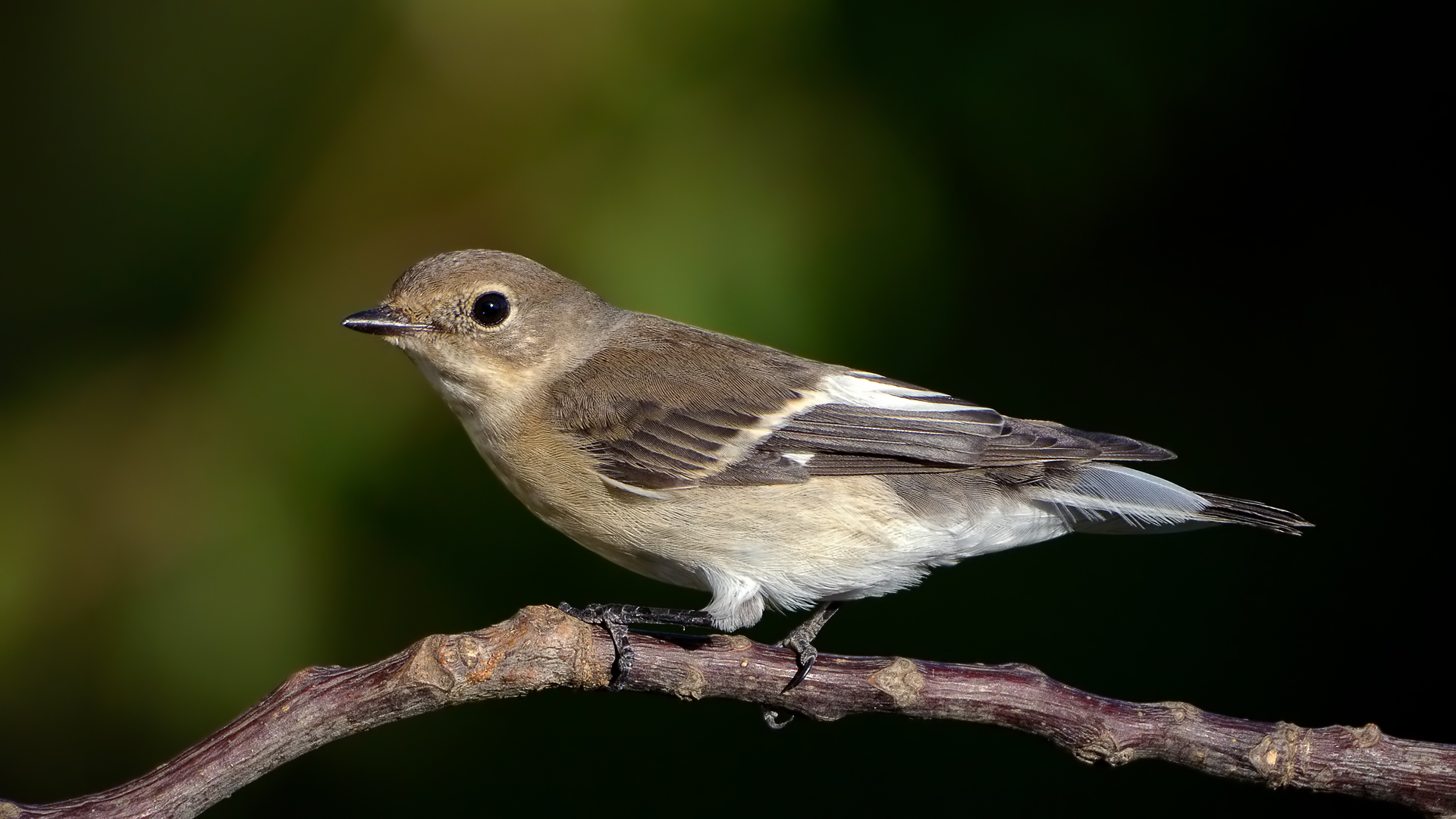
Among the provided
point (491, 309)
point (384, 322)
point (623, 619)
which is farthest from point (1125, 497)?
point (384, 322)

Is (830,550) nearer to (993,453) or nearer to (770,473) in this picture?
(770,473)

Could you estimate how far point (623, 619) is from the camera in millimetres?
2158

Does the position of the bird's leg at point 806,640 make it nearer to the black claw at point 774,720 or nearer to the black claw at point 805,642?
the black claw at point 805,642

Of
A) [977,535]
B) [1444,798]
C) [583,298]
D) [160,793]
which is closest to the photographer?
[160,793]

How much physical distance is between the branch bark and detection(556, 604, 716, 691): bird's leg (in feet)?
0.06

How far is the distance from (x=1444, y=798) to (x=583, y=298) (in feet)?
6.79

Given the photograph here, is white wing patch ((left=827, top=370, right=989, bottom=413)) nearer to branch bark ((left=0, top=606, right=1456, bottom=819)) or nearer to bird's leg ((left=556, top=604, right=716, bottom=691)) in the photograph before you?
bird's leg ((left=556, top=604, right=716, bottom=691))

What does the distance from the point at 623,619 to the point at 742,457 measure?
55 centimetres

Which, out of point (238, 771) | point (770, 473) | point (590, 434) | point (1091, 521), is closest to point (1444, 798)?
point (1091, 521)

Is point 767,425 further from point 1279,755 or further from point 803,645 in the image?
point 1279,755

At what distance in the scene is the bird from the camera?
8.07 ft

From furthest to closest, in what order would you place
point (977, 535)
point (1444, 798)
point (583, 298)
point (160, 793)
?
A: point (583, 298) → point (977, 535) → point (1444, 798) → point (160, 793)

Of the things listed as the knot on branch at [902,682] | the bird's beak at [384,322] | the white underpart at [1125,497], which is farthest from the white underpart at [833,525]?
the bird's beak at [384,322]

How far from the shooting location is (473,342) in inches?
104
